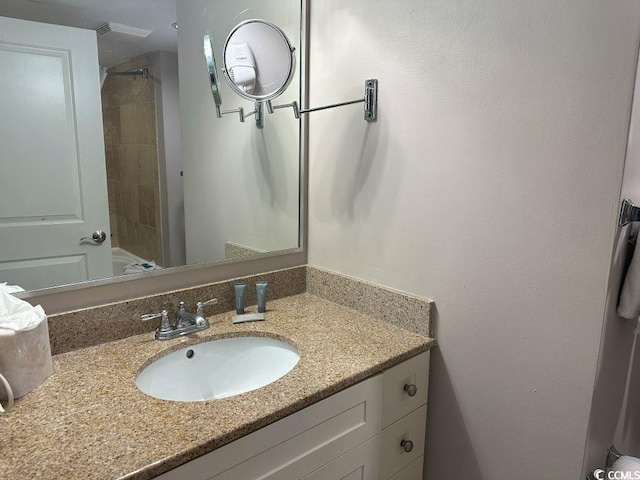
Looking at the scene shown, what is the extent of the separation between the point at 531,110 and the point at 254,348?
98 cm

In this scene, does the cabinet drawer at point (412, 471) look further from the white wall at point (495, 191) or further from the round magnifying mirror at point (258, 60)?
the round magnifying mirror at point (258, 60)

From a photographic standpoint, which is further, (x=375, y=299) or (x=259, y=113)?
(x=259, y=113)

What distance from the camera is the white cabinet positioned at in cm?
86

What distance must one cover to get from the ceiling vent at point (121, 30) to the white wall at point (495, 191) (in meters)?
0.59

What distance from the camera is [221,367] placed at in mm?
1280

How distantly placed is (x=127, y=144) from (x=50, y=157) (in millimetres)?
196

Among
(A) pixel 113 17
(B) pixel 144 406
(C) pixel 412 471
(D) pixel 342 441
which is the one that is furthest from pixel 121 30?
(C) pixel 412 471

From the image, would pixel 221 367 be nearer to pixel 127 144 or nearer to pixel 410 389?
pixel 410 389

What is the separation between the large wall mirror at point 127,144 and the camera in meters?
1.08

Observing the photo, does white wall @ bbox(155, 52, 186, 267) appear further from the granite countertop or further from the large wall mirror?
the granite countertop

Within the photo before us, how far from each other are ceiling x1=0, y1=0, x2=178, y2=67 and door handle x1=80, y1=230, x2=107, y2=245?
0.46 meters

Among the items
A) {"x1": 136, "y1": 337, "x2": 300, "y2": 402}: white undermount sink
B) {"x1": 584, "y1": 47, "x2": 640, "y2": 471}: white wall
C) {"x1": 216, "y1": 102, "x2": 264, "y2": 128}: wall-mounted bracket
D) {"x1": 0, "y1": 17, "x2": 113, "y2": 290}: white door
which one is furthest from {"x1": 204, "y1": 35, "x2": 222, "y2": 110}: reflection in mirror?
{"x1": 584, "y1": 47, "x2": 640, "y2": 471}: white wall

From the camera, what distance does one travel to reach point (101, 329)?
1.18m

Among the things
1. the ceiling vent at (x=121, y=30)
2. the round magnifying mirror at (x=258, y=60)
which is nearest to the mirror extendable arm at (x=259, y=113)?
the round magnifying mirror at (x=258, y=60)
